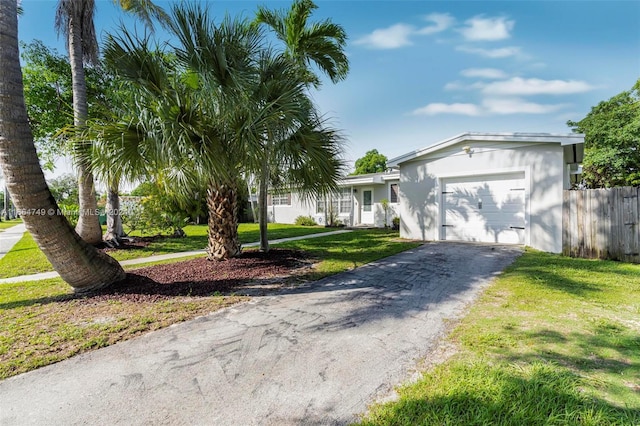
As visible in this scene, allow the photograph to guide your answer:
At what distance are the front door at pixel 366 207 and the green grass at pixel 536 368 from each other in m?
13.8

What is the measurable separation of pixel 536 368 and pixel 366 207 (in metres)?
16.4

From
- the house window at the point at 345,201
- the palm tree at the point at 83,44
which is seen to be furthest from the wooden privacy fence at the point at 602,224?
the palm tree at the point at 83,44

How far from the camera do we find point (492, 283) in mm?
5570

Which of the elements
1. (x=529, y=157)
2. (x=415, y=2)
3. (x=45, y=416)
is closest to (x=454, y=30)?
(x=415, y=2)

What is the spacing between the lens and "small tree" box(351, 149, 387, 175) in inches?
1738

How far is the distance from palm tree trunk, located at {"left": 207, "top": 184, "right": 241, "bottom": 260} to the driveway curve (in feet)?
10.2

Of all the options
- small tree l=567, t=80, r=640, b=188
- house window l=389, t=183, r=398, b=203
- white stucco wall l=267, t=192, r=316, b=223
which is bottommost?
white stucco wall l=267, t=192, r=316, b=223

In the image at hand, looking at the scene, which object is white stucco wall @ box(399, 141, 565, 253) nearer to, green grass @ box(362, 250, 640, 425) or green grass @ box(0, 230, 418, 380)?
green grass @ box(362, 250, 640, 425)

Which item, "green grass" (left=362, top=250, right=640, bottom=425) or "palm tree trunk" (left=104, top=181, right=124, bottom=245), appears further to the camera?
"palm tree trunk" (left=104, top=181, right=124, bottom=245)

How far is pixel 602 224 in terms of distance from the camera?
7.63 metres

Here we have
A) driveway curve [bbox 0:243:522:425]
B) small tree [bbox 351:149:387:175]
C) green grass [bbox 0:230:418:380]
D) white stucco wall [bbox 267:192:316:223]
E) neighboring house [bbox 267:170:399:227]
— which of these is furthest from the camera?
small tree [bbox 351:149:387:175]

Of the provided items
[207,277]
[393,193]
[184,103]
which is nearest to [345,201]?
[393,193]

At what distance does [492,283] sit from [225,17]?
6995mm

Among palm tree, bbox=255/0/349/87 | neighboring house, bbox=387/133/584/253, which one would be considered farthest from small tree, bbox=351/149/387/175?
palm tree, bbox=255/0/349/87
